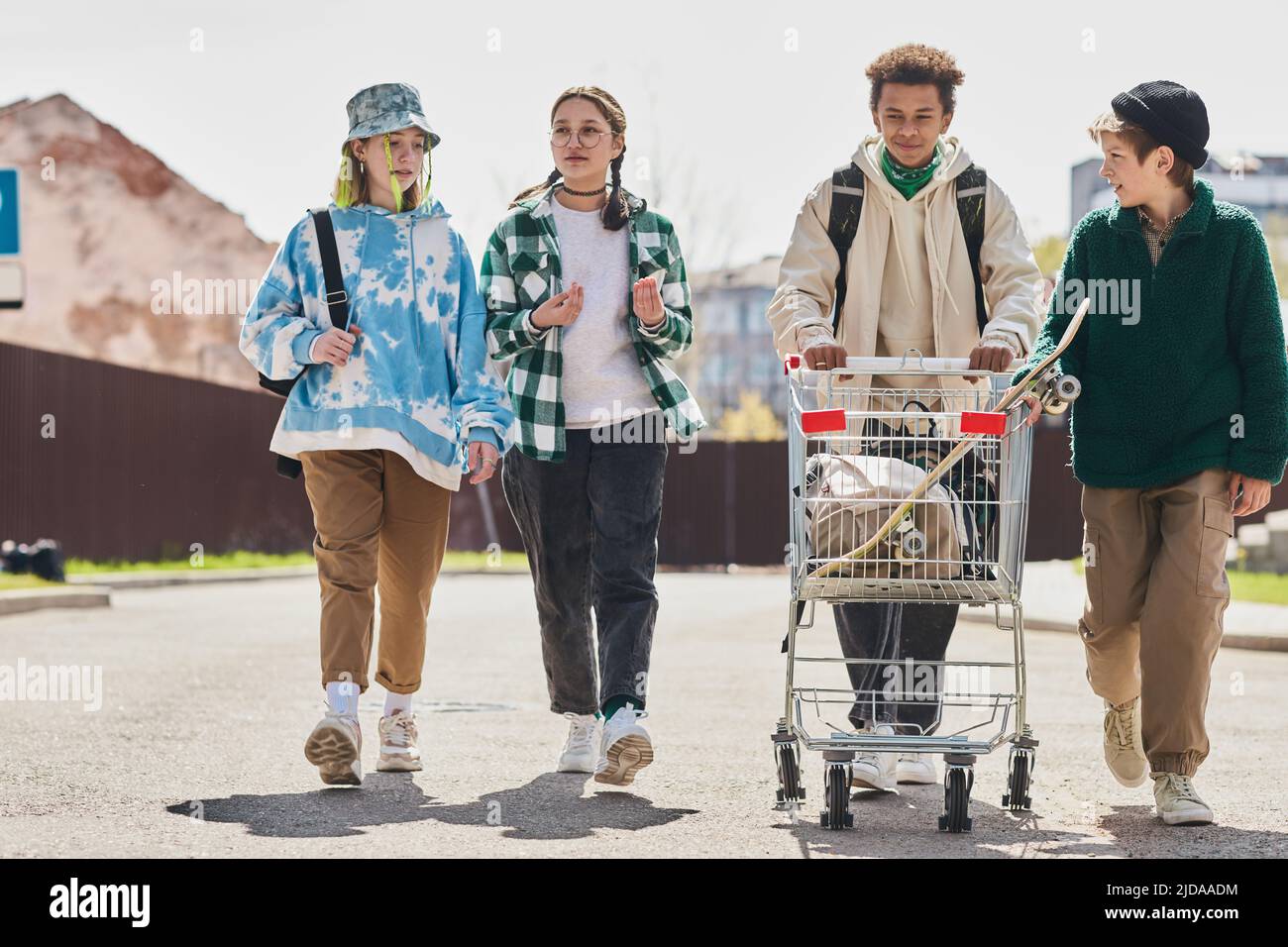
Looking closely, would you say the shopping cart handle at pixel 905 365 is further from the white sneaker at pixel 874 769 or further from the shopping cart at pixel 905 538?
the white sneaker at pixel 874 769

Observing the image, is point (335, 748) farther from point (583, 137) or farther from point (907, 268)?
point (907, 268)

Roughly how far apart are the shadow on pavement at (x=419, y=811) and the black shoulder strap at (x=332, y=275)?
5.15 feet

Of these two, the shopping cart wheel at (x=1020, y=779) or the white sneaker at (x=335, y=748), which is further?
the white sneaker at (x=335, y=748)

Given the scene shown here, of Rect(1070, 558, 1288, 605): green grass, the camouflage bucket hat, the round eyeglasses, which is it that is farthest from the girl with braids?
Rect(1070, 558, 1288, 605): green grass

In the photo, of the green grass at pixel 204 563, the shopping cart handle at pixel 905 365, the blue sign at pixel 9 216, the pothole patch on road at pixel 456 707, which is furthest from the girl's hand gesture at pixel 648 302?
the green grass at pixel 204 563

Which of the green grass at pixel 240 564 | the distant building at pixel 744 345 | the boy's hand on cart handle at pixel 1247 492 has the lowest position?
the green grass at pixel 240 564

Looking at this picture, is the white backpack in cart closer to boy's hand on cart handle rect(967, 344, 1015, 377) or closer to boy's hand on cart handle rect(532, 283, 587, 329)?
boy's hand on cart handle rect(967, 344, 1015, 377)

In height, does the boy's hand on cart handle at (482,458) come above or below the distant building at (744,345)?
below

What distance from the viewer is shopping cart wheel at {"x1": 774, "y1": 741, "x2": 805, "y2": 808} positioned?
18.1 ft

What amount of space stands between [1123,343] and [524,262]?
2.03m

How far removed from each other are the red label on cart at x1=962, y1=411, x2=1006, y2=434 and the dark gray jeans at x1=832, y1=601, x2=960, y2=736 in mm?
966

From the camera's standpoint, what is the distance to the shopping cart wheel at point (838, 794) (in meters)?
5.46
